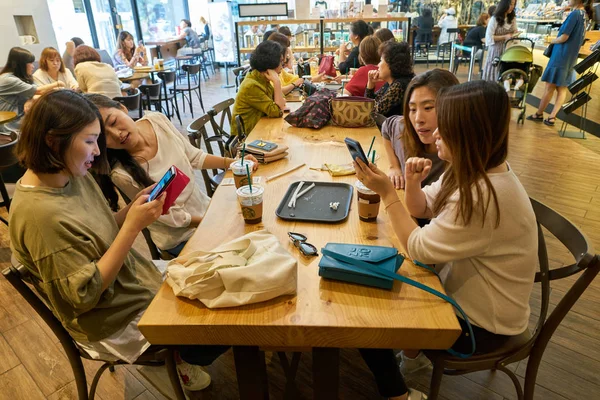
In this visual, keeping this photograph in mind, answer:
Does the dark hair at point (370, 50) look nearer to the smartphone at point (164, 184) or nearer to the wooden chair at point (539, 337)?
the wooden chair at point (539, 337)

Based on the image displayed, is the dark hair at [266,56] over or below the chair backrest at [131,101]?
over

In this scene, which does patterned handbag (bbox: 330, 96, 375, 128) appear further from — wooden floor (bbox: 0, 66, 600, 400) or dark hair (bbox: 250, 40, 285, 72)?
wooden floor (bbox: 0, 66, 600, 400)

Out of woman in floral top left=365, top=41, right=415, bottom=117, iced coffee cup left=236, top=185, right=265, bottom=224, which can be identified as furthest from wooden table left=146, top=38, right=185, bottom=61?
iced coffee cup left=236, top=185, right=265, bottom=224

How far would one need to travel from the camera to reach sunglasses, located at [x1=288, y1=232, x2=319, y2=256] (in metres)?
1.18

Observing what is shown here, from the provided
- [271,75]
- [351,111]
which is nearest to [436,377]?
[351,111]

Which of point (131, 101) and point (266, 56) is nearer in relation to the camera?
point (266, 56)

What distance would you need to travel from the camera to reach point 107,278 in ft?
3.60

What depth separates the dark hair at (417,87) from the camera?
1584mm

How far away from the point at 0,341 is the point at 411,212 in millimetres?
2205

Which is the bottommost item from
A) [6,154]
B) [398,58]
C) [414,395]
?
[414,395]

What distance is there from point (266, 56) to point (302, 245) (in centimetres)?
203

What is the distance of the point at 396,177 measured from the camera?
67.6 inches

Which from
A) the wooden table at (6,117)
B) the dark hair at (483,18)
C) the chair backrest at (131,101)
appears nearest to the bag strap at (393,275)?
the wooden table at (6,117)

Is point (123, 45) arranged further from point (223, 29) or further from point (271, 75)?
point (271, 75)
